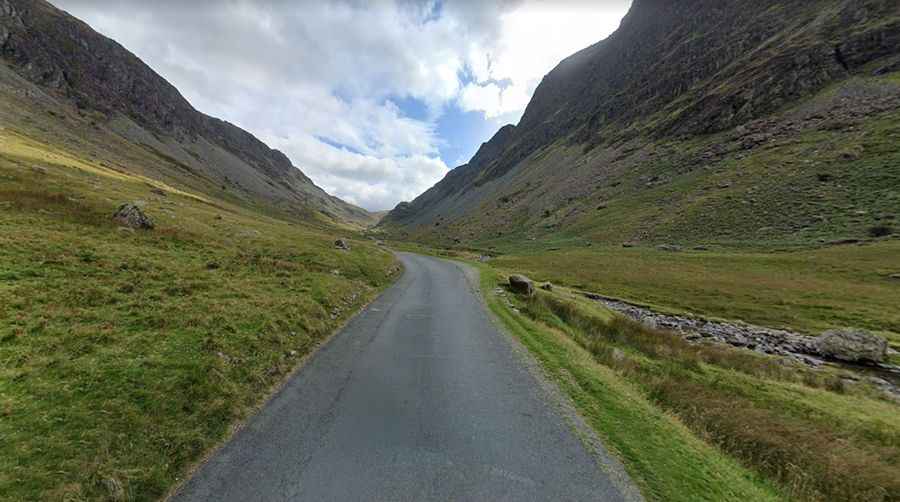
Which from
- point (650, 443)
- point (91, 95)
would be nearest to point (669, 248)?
point (650, 443)

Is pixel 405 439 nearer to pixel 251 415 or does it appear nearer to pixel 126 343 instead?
pixel 251 415

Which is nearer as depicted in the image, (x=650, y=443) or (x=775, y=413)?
(x=650, y=443)

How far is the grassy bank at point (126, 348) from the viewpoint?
552 centimetres

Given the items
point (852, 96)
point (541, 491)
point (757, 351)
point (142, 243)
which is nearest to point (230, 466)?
point (541, 491)

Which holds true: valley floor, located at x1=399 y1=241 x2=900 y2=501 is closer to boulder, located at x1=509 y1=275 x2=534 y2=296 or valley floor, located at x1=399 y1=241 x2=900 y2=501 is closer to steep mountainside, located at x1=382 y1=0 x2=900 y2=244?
boulder, located at x1=509 y1=275 x2=534 y2=296

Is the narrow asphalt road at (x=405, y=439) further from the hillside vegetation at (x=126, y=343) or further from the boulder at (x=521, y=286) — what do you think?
the boulder at (x=521, y=286)

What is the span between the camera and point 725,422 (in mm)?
9969

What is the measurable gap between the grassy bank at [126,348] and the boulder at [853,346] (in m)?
27.2

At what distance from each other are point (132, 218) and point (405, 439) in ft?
96.0

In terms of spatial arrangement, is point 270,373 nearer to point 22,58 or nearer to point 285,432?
point 285,432

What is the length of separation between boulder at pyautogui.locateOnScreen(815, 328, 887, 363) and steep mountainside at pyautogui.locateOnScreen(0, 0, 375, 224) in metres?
127

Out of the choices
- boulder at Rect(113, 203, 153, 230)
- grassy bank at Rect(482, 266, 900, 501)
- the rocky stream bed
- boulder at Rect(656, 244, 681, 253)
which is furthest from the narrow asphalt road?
boulder at Rect(656, 244, 681, 253)

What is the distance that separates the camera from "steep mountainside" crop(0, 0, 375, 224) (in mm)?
101312

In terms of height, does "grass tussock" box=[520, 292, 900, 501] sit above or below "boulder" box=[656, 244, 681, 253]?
below
